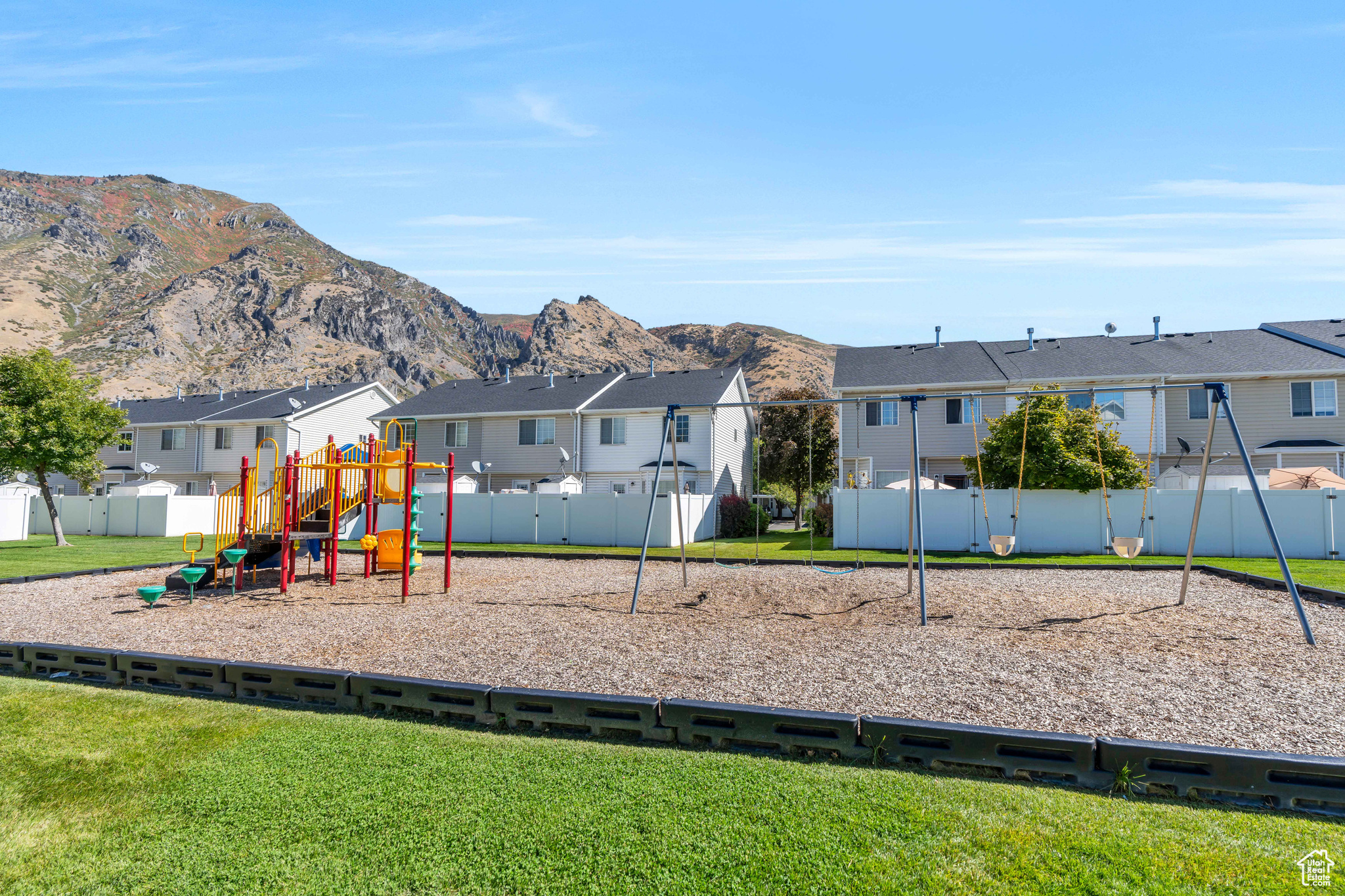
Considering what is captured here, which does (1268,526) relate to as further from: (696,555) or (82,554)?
(82,554)

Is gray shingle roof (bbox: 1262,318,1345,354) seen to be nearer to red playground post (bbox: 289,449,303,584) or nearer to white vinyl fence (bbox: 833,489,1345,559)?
white vinyl fence (bbox: 833,489,1345,559)

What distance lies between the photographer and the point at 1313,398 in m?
28.0

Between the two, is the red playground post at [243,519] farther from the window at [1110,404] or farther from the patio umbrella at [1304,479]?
the window at [1110,404]

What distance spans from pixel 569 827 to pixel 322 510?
13349 mm

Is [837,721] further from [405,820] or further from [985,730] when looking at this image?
[405,820]

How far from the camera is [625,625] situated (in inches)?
388

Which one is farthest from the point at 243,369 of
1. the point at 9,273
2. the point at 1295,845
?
the point at 1295,845

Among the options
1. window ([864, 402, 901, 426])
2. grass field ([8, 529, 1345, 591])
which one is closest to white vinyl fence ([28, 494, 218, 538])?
grass field ([8, 529, 1345, 591])

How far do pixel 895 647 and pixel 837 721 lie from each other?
3499mm

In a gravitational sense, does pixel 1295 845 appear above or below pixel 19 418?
below

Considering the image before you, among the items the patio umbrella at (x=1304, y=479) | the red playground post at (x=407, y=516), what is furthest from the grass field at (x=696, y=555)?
the red playground post at (x=407, y=516)

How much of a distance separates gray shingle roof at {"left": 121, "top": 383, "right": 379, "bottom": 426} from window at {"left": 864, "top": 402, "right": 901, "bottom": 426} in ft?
101

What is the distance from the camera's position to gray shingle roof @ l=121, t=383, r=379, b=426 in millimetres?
41656

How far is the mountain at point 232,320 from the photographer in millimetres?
101875
